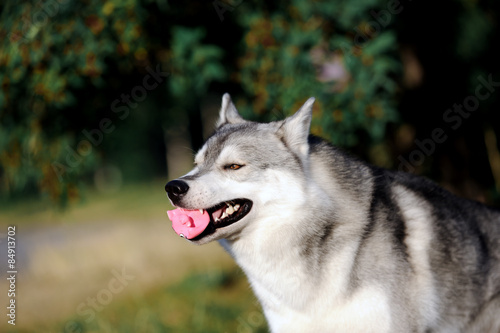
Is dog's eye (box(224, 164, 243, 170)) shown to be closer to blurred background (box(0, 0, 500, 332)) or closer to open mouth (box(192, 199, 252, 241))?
open mouth (box(192, 199, 252, 241))

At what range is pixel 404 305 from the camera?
3146 mm

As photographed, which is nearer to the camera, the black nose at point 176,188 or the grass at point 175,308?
the black nose at point 176,188

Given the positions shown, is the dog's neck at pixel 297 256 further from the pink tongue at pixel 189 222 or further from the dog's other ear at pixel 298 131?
the dog's other ear at pixel 298 131

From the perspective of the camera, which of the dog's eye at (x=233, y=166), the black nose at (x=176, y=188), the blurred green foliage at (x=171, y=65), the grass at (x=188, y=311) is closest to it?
the black nose at (x=176, y=188)

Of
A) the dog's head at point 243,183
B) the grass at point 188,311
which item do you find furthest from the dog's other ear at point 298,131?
the grass at point 188,311

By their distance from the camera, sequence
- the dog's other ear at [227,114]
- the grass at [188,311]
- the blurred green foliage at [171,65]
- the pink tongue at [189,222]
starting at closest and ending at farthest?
the pink tongue at [189,222], the dog's other ear at [227,114], the blurred green foliage at [171,65], the grass at [188,311]

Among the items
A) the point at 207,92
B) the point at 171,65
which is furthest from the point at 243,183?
the point at 207,92

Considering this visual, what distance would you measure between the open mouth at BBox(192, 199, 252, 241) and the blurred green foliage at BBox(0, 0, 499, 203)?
177cm

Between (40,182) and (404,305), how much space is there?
143 inches

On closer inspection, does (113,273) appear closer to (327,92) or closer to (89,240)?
(89,240)

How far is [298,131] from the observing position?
343cm

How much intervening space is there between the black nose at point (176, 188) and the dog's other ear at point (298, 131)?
0.75 meters

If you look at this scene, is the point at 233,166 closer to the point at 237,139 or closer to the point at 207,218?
the point at 237,139

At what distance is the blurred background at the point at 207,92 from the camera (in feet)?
15.2
